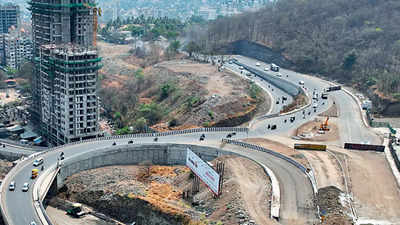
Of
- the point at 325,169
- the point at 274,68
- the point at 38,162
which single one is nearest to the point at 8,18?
the point at 274,68

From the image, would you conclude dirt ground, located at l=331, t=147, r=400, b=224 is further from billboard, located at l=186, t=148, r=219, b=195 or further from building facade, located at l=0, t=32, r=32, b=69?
building facade, located at l=0, t=32, r=32, b=69

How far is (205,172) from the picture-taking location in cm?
5644

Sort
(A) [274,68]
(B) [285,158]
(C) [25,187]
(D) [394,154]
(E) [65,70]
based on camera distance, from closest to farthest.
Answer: (C) [25,187] < (B) [285,158] < (D) [394,154] < (E) [65,70] < (A) [274,68]

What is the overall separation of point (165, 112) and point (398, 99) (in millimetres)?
52629

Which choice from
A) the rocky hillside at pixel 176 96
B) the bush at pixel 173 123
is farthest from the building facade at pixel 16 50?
the bush at pixel 173 123

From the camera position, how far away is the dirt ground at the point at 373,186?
55344 millimetres

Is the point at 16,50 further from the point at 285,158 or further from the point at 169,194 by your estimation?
the point at 285,158

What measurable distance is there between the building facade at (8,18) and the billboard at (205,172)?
503ft

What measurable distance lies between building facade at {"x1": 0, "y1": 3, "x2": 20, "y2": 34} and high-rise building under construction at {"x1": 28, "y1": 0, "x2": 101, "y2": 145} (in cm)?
10474

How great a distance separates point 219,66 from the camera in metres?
135

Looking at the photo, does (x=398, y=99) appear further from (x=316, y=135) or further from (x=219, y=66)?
(x=219, y=66)

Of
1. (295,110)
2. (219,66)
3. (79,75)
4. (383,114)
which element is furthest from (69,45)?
(383,114)

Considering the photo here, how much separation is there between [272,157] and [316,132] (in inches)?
699

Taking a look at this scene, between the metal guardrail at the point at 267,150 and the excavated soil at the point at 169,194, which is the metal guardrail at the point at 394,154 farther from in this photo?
the excavated soil at the point at 169,194
